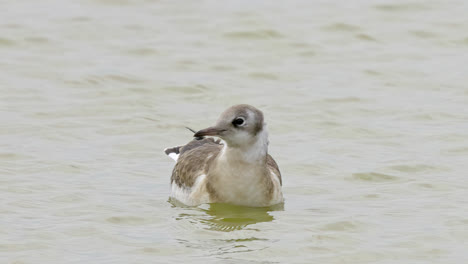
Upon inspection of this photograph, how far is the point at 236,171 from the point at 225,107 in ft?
18.4

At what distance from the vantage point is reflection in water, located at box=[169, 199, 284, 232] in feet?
43.4

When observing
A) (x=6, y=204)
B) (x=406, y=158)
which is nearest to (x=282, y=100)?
(x=406, y=158)

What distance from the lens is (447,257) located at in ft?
39.0

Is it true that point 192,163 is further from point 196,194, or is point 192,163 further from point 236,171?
point 236,171

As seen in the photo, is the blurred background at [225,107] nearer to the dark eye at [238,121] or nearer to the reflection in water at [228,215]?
the reflection in water at [228,215]

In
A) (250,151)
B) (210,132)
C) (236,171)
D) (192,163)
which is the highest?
(210,132)

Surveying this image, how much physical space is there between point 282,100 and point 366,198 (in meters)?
5.46

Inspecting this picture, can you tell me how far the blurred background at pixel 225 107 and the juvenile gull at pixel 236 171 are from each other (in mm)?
187

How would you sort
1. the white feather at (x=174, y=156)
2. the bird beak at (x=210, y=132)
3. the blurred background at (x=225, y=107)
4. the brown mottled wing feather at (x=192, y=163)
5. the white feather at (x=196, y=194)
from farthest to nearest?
the white feather at (x=174, y=156) → the brown mottled wing feather at (x=192, y=163) → the white feather at (x=196, y=194) → the bird beak at (x=210, y=132) → the blurred background at (x=225, y=107)

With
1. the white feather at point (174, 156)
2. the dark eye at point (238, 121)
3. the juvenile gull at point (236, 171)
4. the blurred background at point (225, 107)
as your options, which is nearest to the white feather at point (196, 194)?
the juvenile gull at point (236, 171)

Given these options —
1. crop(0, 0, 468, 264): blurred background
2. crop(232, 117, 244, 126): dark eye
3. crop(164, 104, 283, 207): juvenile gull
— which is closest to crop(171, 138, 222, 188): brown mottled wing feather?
crop(164, 104, 283, 207): juvenile gull

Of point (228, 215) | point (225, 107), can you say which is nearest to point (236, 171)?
point (228, 215)

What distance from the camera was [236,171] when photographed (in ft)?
45.0

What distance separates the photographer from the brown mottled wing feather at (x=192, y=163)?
14180 mm
